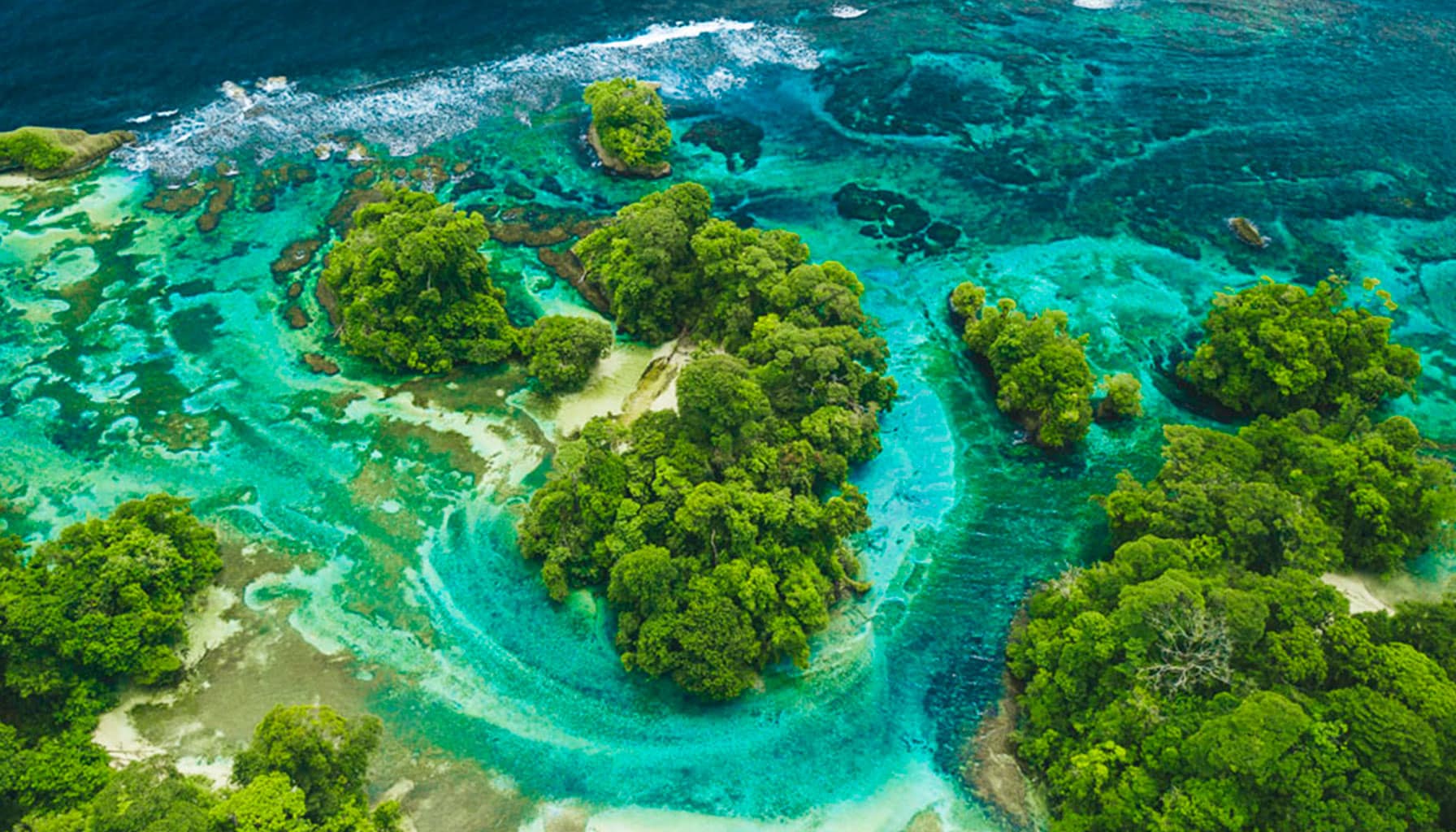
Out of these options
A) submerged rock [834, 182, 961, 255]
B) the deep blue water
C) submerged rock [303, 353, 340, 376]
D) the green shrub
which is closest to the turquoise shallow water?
submerged rock [834, 182, 961, 255]

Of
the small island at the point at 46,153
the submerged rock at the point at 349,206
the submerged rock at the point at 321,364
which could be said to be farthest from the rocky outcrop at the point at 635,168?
the small island at the point at 46,153


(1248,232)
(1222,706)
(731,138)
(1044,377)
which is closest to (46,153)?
(731,138)

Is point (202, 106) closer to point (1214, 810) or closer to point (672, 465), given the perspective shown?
point (672, 465)

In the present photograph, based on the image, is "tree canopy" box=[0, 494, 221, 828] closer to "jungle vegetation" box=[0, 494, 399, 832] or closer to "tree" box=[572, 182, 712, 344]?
"jungle vegetation" box=[0, 494, 399, 832]

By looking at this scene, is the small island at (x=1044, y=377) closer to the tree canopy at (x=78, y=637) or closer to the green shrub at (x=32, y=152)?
the tree canopy at (x=78, y=637)

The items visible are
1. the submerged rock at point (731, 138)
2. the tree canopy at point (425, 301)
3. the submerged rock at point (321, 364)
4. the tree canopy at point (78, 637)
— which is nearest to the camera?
the tree canopy at point (78, 637)

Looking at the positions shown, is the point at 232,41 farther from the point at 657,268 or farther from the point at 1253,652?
the point at 1253,652

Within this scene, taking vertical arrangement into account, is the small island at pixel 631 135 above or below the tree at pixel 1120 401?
above

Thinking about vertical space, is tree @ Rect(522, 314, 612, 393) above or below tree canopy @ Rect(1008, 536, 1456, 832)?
above
